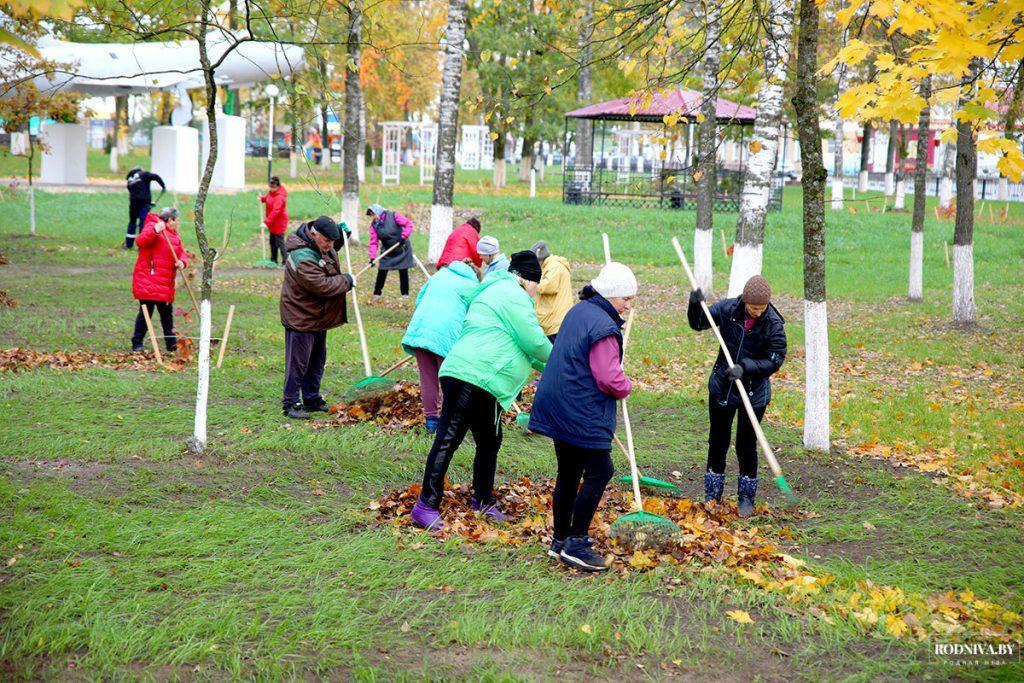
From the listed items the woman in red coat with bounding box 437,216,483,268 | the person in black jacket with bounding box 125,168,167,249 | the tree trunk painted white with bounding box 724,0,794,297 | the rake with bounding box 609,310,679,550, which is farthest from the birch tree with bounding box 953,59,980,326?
the person in black jacket with bounding box 125,168,167,249

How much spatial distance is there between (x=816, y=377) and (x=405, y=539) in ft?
13.5

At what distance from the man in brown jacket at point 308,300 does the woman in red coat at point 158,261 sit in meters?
3.11

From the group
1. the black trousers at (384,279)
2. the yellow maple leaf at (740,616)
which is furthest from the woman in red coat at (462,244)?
the yellow maple leaf at (740,616)

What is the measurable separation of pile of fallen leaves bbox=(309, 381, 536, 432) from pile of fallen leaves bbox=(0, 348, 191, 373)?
275cm

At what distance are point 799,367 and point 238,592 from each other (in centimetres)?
878

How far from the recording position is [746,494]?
702 centimetres

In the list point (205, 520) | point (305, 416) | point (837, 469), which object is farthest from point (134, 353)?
point (837, 469)

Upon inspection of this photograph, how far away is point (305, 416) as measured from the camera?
8.79m

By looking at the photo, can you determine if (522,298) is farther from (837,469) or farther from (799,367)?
(799,367)

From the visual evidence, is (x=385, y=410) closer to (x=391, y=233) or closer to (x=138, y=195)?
(x=391, y=233)

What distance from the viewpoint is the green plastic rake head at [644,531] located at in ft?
19.7

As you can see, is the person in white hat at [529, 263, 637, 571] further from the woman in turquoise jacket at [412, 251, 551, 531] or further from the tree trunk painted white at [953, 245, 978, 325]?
the tree trunk painted white at [953, 245, 978, 325]

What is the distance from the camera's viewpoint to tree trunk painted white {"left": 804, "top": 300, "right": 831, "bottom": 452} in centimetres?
844

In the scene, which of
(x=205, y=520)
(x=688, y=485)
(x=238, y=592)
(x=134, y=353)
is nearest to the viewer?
(x=238, y=592)
